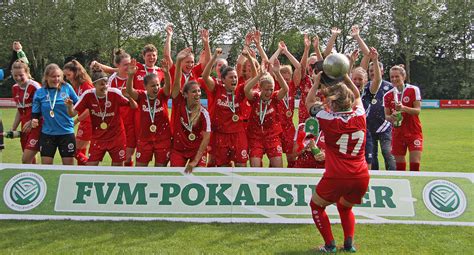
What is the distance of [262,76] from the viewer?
6.94m

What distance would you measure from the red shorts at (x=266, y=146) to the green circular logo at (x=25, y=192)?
10.6ft

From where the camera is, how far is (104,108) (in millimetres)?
7141

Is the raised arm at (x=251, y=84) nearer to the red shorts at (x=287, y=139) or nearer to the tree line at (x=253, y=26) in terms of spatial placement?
the red shorts at (x=287, y=139)

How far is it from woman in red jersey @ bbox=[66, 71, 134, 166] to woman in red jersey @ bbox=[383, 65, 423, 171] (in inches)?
182

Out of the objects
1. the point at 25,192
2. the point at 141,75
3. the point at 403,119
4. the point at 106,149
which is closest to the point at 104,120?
the point at 106,149

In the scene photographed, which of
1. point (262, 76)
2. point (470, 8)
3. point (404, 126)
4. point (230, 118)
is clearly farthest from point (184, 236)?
point (470, 8)

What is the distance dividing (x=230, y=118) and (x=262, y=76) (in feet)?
2.75

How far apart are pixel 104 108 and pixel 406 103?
527cm

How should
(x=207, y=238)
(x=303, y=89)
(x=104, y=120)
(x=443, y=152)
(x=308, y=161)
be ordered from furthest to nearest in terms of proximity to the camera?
(x=443, y=152) → (x=303, y=89) → (x=104, y=120) → (x=308, y=161) → (x=207, y=238)

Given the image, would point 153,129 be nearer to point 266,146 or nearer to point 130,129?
point 130,129

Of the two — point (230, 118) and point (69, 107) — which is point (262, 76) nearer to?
point (230, 118)

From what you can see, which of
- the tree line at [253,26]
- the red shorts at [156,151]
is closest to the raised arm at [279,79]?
the red shorts at [156,151]

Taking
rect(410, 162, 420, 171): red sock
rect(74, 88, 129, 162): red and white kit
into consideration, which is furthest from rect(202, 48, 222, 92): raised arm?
rect(410, 162, 420, 171): red sock

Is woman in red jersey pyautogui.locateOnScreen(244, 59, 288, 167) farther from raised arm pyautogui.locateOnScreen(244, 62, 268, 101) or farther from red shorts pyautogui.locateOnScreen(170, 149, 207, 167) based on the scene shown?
red shorts pyautogui.locateOnScreen(170, 149, 207, 167)
